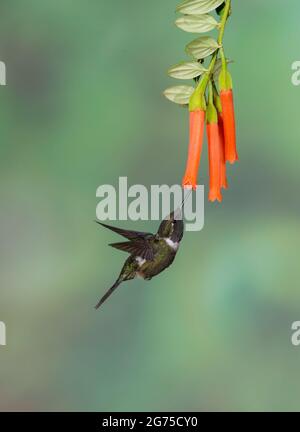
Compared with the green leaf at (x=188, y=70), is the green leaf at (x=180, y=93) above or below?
below

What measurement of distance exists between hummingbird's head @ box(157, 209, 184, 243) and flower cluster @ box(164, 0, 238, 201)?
1.63 ft

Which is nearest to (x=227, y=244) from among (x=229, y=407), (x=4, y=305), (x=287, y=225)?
(x=287, y=225)

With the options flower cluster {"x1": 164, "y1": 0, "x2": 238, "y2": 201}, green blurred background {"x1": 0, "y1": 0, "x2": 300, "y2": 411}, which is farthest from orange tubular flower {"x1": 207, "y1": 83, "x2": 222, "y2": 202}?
green blurred background {"x1": 0, "y1": 0, "x2": 300, "y2": 411}

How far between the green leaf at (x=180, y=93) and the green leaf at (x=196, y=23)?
0.25ft

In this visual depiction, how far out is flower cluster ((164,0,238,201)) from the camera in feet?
2.92

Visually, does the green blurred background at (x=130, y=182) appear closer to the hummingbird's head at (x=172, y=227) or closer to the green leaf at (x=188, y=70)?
the hummingbird's head at (x=172, y=227)

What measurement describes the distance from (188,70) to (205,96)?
46 millimetres

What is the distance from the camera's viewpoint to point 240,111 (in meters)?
1.97

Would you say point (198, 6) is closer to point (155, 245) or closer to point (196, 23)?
point (196, 23)

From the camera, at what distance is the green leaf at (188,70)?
34.9 inches

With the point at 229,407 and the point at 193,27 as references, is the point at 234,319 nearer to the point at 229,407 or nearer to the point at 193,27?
the point at 229,407

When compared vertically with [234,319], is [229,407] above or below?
below

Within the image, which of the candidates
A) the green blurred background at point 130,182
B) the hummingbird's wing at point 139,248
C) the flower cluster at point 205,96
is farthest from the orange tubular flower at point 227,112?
the green blurred background at point 130,182
